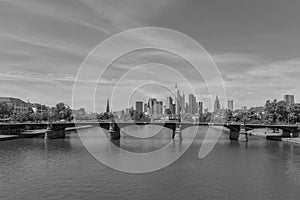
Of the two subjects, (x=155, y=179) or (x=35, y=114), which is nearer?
(x=155, y=179)

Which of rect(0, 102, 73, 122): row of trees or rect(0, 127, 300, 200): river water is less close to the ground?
→ rect(0, 102, 73, 122): row of trees

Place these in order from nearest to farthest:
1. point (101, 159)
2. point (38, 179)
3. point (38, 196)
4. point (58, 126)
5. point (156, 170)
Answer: point (38, 196), point (38, 179), point (156, 170), point (101, 159), point (58, 126)

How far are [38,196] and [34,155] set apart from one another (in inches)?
1306

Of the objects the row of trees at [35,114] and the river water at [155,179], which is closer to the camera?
the river water at [155,179]

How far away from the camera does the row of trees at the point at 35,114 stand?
141 meters

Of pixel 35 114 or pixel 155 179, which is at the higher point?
pixel 35 114

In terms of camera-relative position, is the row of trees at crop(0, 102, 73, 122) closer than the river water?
No

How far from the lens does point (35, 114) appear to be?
159 m

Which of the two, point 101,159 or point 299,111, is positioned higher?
point 299,111

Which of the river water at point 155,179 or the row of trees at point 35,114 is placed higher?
the row of trees at point 35,114

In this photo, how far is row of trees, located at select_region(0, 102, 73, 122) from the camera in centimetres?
14074

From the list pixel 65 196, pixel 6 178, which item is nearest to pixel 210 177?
pixel 65 196

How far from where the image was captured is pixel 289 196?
34.1 metres

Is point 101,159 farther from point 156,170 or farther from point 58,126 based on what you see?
point 58,126
